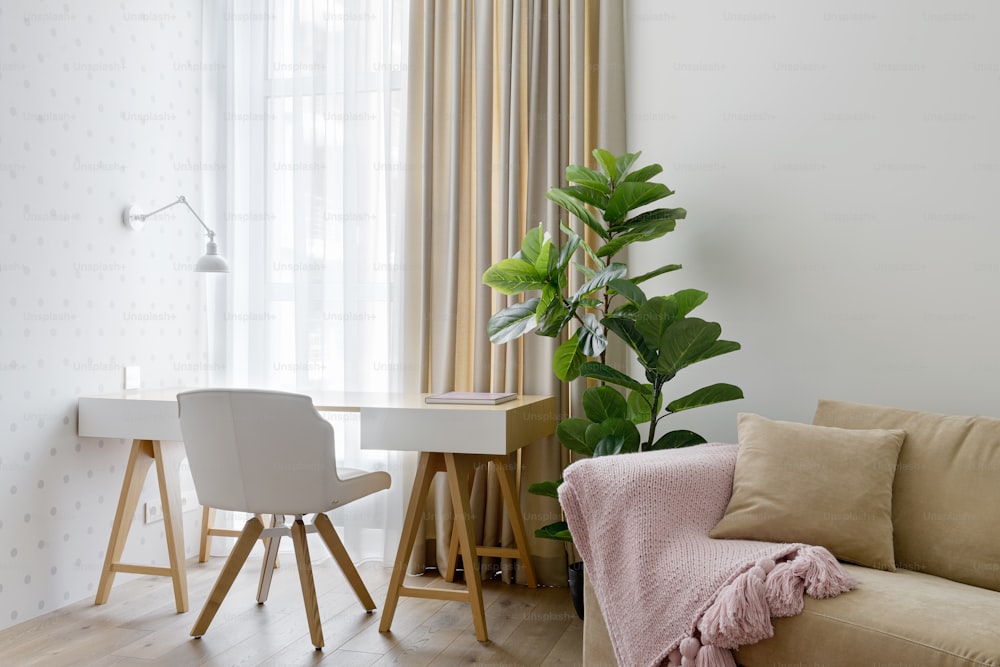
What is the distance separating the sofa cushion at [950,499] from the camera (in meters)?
1.97

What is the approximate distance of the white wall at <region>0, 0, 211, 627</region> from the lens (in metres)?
2.71

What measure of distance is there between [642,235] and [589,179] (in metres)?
0.25

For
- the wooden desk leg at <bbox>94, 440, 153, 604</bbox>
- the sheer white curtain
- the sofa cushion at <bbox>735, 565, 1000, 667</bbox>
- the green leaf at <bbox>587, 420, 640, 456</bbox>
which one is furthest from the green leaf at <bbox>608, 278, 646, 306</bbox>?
the wooden desk leg at <bbox>94, 440, 153, 604</bbox>

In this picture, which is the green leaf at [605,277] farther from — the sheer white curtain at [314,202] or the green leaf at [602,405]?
the sheer white curtain at [314,202]

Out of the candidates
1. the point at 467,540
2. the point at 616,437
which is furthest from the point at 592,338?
the point at 467,540

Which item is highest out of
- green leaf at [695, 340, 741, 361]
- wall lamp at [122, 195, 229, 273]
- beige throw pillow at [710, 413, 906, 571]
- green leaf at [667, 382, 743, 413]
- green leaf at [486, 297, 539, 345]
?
wall lamp at [122, 195, 229, 273]

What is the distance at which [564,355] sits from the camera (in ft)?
8.92

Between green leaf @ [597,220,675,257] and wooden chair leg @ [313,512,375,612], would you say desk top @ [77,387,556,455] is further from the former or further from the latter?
green leaf @ [597,220,675,257]

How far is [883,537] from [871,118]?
1440mm

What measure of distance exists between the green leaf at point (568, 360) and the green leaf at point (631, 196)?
43 centimetres

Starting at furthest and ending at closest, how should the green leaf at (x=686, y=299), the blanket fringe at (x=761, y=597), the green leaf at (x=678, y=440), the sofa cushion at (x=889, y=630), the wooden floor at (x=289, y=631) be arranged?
the green leaf at (x=678, y=440) < the green leaf at (x=686, y=299) < the wooden floor at (x=289, y=631) < the blanket fringe at (x=761, y=597) < the sofa cushion at (x=889, y=630)

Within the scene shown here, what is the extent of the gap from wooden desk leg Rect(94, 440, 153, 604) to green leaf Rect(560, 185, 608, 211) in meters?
1.71

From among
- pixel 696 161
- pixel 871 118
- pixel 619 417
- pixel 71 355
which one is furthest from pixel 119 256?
pixel 871 118

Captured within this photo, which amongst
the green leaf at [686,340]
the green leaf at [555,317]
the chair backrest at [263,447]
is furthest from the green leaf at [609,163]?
the chair backrest at [263,447]
